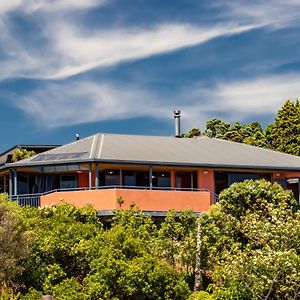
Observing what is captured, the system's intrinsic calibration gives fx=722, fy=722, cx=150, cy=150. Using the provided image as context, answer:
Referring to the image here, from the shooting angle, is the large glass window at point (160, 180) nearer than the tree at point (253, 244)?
No

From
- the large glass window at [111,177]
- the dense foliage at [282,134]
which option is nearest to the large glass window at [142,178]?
the large glass window at [111,177]

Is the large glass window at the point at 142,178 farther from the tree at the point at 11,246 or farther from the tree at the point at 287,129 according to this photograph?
the tree at the point at 287,129

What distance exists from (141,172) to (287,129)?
21538 mm

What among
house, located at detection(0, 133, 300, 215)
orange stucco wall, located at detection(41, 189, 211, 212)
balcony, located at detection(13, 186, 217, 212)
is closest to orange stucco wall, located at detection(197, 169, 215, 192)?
house, located at detection(0, 133, 300, 215)

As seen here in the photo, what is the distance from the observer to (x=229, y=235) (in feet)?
76.6

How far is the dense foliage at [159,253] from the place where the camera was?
816 inches

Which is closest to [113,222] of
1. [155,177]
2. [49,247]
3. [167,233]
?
[167,233]

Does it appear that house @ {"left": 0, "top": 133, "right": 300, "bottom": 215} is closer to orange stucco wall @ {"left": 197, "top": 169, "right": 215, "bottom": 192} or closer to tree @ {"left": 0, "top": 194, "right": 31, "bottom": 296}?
orange stucco wall @ {"left": 197, "top": 169, "right": 215, "bottom": 192}

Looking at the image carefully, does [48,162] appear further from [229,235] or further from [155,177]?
[229,235]

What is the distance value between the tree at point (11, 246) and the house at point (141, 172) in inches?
211

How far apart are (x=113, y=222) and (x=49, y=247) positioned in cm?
389

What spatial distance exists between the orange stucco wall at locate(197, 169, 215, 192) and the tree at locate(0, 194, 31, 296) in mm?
11074

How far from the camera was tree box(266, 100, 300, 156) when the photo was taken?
50.0 metres

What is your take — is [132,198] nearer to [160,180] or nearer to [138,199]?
[138,199]
